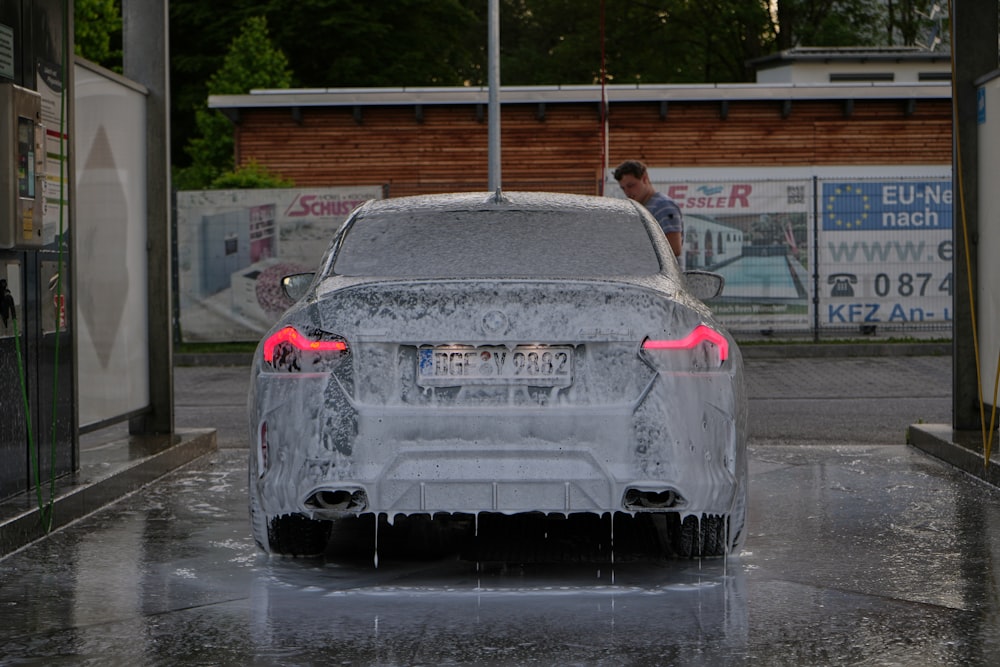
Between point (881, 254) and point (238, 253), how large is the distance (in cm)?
924

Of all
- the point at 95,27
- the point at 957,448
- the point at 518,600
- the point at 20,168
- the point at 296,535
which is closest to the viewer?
the point at 518,600

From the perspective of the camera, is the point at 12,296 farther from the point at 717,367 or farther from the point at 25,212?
the point at 717,367

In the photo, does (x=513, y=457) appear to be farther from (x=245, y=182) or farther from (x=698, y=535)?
(x=245, y=182)

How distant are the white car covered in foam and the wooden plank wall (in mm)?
26340

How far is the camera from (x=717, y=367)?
19.7 ft

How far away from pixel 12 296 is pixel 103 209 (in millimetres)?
2220

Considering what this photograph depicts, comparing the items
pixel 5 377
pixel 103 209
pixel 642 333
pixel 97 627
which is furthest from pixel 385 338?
pixel 103 209

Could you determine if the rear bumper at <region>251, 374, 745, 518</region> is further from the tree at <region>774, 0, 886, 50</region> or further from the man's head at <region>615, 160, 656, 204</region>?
the tree at <region>774, 0, 886, 50</region>

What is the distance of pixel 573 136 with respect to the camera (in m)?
32.6

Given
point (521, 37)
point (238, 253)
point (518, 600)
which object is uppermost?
point (521, 37)

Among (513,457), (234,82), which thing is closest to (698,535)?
(513,457)

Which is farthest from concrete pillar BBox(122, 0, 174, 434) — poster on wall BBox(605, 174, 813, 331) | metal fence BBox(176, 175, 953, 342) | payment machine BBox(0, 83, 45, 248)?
poster on wall BBox(605, 174, 813, 331)

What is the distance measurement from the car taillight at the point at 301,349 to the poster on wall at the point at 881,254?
699 inches

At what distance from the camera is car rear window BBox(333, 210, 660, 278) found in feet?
21.2
